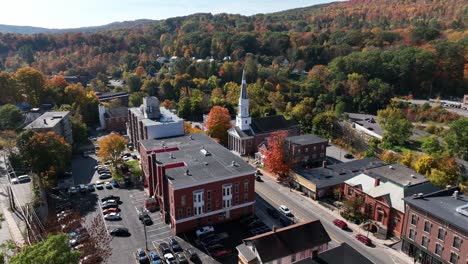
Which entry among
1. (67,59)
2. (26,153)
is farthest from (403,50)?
(67,59)

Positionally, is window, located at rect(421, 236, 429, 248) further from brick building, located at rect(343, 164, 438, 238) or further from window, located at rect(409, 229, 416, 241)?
brick building, located at rect(343, 164, 438, 238)

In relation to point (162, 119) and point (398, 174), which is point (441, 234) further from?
point (162, 119)

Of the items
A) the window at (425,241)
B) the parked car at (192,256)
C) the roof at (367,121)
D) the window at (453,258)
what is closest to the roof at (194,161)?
the parked car at (192,256)

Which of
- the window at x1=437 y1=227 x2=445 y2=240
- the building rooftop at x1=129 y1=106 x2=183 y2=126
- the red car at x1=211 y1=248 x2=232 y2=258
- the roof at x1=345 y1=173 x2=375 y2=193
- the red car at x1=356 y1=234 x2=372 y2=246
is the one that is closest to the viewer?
the window at x1=437 y1=227 x2=445 y2=240

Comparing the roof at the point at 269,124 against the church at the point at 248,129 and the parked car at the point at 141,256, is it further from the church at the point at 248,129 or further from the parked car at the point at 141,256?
the parked car at the point at 141,256

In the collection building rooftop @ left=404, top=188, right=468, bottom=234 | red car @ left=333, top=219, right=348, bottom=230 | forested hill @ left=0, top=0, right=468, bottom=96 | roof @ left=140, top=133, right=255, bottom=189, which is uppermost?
forested hill @ left=0, top=0, right=468, bottom=96

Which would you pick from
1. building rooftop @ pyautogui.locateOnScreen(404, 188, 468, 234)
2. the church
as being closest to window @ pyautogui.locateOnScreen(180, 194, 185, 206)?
building rooftop @ pyautogui.locateOnScreen(404, 188, 468, 234)
